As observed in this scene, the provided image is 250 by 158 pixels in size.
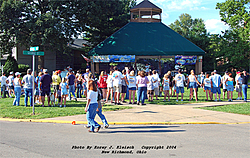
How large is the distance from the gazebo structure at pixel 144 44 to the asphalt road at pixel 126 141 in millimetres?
17413

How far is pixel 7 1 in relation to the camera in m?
28.6

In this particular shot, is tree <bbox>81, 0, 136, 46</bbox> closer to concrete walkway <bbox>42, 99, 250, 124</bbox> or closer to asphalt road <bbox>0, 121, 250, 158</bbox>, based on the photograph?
concrete walkway <bbox>42, 99, 250, 124</bbox>

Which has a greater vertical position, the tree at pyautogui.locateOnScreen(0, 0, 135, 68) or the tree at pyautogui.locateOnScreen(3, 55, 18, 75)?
the tree at pyautogui.locateOnScreen(0, 0, 135, 68)

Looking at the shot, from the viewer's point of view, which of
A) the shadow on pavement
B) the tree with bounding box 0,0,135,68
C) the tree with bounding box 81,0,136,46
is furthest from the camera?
the tree with bounding box 81,0,136,46

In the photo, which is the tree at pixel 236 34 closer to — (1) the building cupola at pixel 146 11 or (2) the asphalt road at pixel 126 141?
(1) the building cupola at pixel 146 11

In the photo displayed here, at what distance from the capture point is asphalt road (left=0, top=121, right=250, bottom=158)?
616 cm

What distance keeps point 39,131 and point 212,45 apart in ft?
120

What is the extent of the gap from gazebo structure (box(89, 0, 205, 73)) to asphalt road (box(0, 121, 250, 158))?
17.4m

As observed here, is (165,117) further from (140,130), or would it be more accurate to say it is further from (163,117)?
(140,130)

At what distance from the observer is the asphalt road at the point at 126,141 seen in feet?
20.2

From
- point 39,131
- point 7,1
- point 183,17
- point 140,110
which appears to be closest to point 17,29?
point 7,1

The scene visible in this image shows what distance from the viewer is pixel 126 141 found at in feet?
23.8

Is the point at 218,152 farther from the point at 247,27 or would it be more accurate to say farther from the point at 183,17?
the point at 183,17

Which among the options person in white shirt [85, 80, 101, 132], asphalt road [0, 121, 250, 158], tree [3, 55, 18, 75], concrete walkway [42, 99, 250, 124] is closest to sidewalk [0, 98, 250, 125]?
concrete walkway [42, 99, 250, 124]
